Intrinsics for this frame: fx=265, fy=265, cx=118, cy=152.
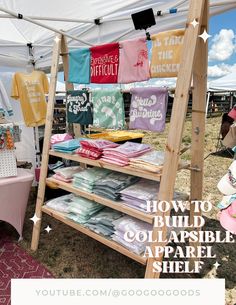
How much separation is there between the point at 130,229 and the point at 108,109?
94cm

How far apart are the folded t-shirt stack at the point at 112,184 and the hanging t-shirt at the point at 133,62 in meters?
0.75

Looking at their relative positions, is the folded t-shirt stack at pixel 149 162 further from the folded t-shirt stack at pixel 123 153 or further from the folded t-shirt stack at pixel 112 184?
the folded t-shirt stack at pixel 112 184

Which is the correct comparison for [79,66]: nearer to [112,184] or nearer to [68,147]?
[68,147]

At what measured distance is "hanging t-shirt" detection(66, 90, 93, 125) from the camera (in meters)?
2.31

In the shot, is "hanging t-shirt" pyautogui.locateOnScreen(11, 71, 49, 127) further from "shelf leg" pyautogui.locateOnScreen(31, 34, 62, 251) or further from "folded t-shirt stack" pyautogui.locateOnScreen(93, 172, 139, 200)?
"folded t-shirt stack" pyautogui.locateOnScreen(93, 172, 139, 200)

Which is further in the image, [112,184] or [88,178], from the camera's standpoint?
[88,178]

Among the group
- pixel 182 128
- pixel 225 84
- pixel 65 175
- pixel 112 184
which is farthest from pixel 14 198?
pixel 225 84

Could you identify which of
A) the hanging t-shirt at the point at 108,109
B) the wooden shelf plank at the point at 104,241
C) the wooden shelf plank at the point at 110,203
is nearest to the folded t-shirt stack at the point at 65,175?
the wooden shelf plank at the point at 110,203

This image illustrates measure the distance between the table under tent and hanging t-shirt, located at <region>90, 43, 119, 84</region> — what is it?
427 millimetres

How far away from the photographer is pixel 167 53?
1687 millimetres

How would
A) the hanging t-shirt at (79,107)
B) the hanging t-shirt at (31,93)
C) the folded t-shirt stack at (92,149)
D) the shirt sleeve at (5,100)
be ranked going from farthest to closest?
the shirt sleeve at (5,100) → the hanging t-shirt at (31,93) → the hanging t-shirt at (79,107) → the folded t-shirt stack at (92,149)

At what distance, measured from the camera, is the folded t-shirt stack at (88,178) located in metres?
2.17

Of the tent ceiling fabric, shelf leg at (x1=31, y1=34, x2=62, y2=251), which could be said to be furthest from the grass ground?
the tent ceiling fabric

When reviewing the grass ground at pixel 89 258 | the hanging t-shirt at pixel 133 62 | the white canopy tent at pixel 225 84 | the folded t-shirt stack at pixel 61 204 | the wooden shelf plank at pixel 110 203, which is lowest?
the grass ground at pixel 89 258
